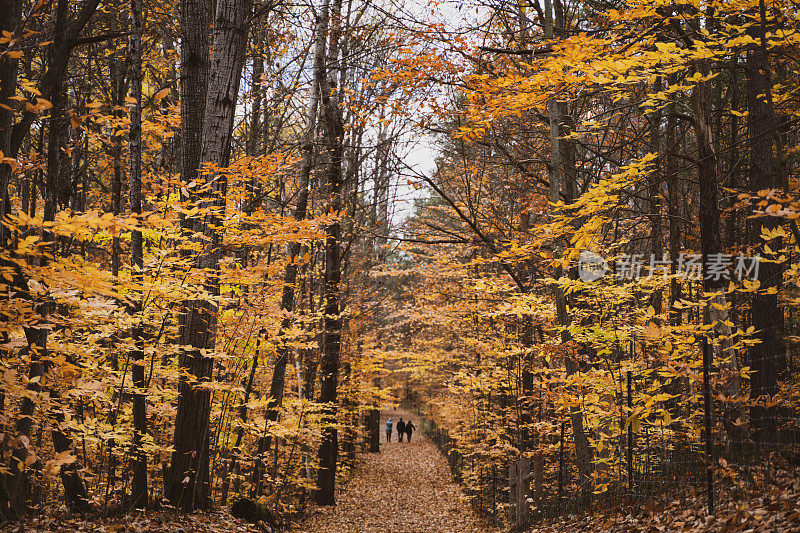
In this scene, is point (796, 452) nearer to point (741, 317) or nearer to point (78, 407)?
point (741, 317)

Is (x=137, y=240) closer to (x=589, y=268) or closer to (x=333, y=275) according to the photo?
(x=333, y=275)

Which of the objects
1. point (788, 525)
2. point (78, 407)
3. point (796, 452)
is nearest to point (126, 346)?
Answer: point (78, 407)

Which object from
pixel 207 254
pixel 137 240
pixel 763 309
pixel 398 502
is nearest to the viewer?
pixel 207 254

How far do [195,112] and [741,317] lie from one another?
11832mm

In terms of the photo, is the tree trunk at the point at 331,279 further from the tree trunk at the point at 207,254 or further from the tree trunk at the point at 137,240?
the tree trunk at the point at 207,254

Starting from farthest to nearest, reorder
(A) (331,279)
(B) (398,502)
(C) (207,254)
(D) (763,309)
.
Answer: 1. (B) (398,502)
2. (A) (331,279)
3. (D) (763,309)
4. (C) (207,254)

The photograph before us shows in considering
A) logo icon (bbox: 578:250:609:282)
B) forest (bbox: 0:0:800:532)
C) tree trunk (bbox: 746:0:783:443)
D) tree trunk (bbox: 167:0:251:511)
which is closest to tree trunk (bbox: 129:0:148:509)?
forest (bbox: 0:0:800:532)

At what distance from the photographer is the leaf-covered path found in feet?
41.5

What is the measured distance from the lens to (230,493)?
470 inches

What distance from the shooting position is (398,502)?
1606cm

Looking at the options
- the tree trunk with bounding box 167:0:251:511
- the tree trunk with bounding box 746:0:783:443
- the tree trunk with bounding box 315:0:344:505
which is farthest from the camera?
the tree trunk with bounding box 315:0:344:505

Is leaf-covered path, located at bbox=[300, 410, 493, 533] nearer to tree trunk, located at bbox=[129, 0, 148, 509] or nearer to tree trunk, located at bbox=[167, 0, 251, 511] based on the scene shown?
tree trunk, located at bbox=[129, 0, 148, 509]

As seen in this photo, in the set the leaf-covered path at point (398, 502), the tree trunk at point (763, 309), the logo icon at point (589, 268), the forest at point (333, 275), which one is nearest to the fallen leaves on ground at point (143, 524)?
the forest at point (333, 275)

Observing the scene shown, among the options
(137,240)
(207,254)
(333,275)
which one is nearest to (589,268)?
(333,275)
